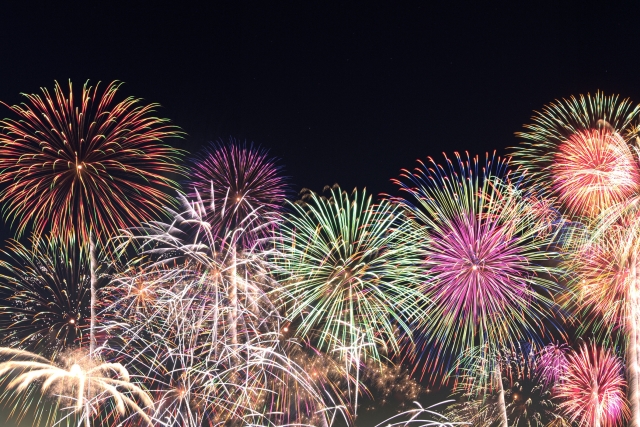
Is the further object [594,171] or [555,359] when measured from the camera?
[555,359]

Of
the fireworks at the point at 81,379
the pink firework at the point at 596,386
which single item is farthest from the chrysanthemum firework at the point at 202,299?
the pink firework at the point at 596,386

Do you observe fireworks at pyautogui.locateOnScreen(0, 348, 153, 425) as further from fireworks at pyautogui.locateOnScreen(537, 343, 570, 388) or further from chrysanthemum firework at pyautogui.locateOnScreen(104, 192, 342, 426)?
fireworks at pyautogui.locateOnScreen(537, 343, 570, 388)

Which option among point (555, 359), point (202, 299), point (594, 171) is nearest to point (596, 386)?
point (555, 359)

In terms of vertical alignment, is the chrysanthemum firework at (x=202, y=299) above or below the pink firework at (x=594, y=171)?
below

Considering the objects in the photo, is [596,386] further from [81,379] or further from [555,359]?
[81,379]

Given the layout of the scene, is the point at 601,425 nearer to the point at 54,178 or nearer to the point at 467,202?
the point at 467,202

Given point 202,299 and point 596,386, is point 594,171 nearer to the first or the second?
point 202,299

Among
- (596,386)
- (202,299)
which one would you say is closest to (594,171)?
(202,299)

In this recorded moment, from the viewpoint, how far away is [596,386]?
5266 centimetres

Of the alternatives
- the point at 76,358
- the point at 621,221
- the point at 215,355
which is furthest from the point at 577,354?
the point at 76,358

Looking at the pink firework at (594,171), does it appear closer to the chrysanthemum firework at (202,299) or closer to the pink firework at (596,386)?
the chrysanthemum firework at (202,299)

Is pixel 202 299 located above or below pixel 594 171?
below

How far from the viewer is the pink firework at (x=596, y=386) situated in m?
51.9

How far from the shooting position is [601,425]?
55.7 m
